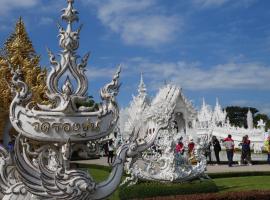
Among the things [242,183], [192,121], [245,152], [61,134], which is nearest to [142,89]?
[192,121]

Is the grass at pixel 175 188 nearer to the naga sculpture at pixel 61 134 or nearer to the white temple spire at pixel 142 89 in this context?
the naga sculpture at pixel 61 134

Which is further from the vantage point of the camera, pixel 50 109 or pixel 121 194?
pixel 121 194

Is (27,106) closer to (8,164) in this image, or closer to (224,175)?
(8,164)

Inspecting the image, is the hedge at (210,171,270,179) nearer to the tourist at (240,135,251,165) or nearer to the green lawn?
the green lawn

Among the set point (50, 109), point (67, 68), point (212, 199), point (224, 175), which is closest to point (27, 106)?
point (50, 109)

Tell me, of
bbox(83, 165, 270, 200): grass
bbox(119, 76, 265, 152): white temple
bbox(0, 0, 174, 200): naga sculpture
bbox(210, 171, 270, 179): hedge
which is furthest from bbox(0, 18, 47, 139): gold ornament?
bbox(119, 76, 265, 152): white temple

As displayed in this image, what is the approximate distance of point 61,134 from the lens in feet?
20.8

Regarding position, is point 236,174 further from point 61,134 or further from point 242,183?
point 61,134

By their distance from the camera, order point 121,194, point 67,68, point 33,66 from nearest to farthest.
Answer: point 67,68 < point 33,66 < point 121,194

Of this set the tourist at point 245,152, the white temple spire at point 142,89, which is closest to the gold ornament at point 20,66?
the tourist at point 245,152

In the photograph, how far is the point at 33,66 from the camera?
1112 centimetres

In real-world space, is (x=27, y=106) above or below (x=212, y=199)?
above

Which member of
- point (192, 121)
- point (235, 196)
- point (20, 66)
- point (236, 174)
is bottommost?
point (235, 196)

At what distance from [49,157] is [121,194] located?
5.72m
